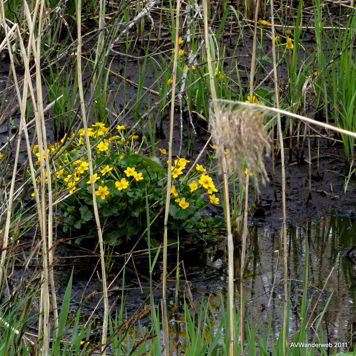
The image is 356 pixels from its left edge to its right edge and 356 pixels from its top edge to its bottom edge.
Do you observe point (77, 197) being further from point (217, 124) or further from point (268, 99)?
point (217, 124)

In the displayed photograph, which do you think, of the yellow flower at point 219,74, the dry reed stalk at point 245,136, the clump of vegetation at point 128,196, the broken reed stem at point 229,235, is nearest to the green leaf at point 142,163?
the clump of vegetation at point 128,196

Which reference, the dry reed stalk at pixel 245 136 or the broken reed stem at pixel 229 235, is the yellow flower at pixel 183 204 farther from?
the dry reed stalk at pixel 245 136

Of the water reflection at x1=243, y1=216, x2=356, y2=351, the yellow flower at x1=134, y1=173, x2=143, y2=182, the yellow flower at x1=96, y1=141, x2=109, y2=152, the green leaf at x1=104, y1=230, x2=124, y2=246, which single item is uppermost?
the yellow flower at x1=96, y1=141, x2=109, y2=152

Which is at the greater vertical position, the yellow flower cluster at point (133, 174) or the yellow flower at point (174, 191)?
the yellow flower cluster at point (133, 174)

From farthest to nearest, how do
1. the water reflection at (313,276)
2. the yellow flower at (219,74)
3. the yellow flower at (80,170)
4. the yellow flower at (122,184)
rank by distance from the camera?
the yellow flower at (219,74) < the yellow flower at (122,184) < the yellow flower at (80,170) < the water reflection at (313,276)

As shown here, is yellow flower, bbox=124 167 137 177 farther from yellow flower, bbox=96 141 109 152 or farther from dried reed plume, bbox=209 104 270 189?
dried reed plume, bbox=209 104 270 189

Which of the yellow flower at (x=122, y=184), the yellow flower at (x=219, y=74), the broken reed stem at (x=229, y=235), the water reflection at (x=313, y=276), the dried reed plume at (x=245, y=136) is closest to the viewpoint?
Answer: the dried reed plume at (x=245, y=136)

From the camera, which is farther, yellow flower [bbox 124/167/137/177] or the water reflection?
yellow flower [bbox 124/167/137/177]

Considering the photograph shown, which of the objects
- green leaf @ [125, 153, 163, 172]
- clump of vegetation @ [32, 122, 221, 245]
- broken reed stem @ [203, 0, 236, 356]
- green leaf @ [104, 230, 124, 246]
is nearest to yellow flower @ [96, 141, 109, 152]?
clump of vegetation @ [32, 122, 221, 245]

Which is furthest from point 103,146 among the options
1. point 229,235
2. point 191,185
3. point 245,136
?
point 245,136

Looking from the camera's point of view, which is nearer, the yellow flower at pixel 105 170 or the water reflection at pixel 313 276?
the water reflection at pixel 313 276

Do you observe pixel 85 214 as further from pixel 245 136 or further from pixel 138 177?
pixel 245 136

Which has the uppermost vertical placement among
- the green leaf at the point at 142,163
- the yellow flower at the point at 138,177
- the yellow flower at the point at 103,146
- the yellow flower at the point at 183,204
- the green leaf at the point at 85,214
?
A: the yellow flower at the point at 103,146

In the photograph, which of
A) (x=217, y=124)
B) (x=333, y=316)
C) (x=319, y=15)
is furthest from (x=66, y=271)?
(x=217, y=124)
